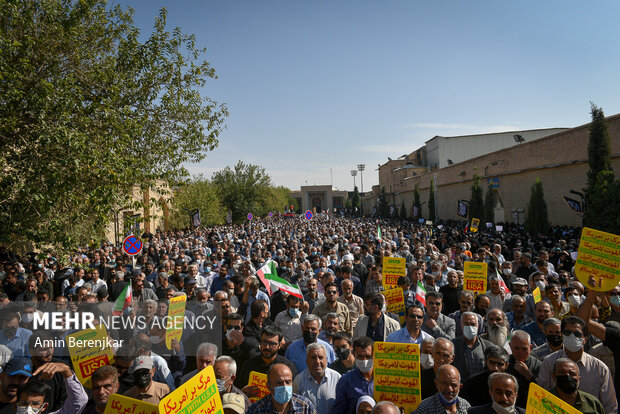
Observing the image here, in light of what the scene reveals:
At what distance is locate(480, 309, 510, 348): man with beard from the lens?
16.4 ft

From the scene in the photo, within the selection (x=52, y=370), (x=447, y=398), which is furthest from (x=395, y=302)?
(x=52, y=370)

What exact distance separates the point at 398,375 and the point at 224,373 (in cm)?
154

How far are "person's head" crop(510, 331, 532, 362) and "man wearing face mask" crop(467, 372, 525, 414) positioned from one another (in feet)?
2.76

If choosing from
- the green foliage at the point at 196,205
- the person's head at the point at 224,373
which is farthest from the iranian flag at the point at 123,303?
the green foliage at the point at 196,205

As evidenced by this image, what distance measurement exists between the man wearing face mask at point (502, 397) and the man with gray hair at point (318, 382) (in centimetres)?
122

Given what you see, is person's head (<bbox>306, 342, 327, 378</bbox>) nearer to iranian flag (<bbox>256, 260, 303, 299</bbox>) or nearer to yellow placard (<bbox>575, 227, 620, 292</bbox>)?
iranian flag (<bbox>256, 260, 303, 299</bbox>)

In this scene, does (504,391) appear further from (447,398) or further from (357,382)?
(357,382)

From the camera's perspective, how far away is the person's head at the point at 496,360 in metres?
3.95

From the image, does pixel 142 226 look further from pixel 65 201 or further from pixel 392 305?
pixel 392 305

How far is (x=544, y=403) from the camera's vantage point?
2891 millimetres

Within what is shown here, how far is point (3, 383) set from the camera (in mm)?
4059

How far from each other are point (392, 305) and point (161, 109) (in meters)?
7.41

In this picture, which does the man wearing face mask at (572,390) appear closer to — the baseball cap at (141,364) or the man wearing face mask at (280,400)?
the man wearing face mask at (280,400)

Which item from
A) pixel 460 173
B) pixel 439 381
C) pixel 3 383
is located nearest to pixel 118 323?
pixel 3 383
